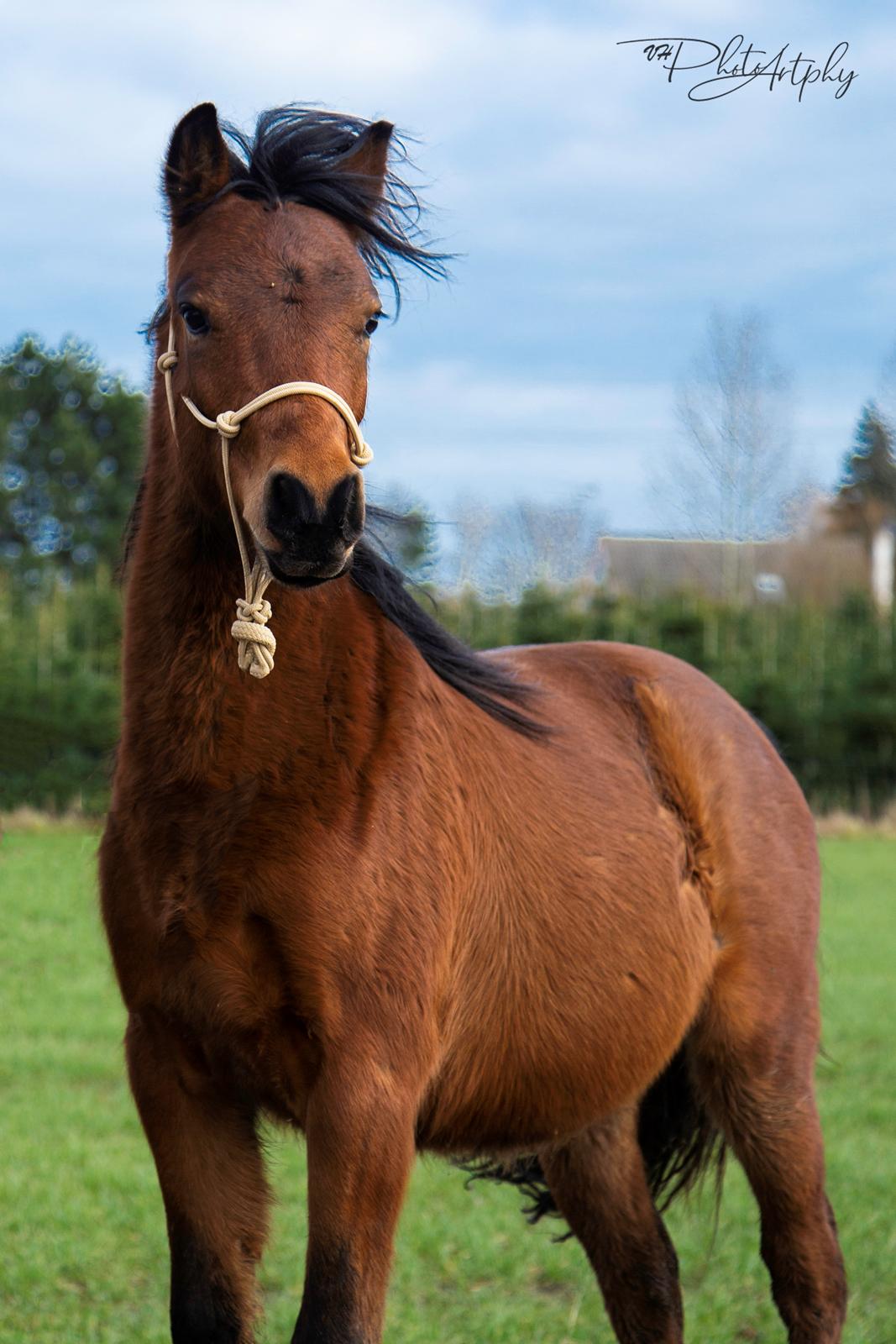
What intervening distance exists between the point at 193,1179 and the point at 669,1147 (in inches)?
71.9

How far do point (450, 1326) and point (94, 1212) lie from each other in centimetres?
165

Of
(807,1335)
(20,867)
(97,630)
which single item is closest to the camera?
(807,1335)

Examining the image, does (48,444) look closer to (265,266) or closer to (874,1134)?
(874,1134)

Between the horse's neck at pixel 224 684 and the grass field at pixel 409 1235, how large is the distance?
1.81 feet

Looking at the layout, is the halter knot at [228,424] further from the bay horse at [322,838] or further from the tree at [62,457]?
the tree at [62,457]

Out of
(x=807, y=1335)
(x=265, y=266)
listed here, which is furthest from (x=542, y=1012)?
(x=265, y=266)

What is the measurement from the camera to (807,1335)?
3.63 m

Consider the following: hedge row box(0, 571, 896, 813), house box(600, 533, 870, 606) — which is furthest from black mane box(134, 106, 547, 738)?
house box(600, 533, 870, 606)

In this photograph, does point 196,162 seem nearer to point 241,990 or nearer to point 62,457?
point 241,990

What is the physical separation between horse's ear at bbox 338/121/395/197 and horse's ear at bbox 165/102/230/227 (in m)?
0.31

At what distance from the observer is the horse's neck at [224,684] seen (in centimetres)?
267

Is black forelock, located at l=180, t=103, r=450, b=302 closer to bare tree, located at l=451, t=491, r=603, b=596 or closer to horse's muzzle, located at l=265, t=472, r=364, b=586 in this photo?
horse's muzzle, located at l=265, t=472, r=364, b=586

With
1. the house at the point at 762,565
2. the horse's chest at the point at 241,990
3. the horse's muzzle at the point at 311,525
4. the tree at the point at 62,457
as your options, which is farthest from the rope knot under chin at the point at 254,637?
the house at the point at 762,565

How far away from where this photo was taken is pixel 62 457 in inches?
1107
